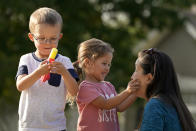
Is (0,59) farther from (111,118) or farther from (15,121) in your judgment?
(111,118)

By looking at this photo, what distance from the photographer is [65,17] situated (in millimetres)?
12438

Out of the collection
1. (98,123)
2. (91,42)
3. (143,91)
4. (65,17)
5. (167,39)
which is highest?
(167,39)

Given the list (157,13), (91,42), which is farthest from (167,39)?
(91,42)

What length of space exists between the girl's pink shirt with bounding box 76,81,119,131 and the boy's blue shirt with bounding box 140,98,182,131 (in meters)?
0.37

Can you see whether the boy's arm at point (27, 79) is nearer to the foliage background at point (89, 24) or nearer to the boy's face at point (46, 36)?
the boy's face at point (46, 36)

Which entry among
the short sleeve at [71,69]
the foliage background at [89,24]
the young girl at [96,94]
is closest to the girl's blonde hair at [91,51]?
the young girl at [96,94]

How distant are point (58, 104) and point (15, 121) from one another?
358 inches

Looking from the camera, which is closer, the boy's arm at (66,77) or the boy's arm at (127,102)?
the boy's arm at (66,77)

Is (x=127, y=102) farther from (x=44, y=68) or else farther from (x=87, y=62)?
(x=44, y=68)

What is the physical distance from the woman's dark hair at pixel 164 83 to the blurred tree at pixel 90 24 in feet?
23.6

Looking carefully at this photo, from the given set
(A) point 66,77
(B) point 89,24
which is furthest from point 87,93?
(B) point 89,24

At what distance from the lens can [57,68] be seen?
10.6 ft

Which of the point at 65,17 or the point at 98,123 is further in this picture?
the point at 65,17

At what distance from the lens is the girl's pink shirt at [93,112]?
3521 mm
